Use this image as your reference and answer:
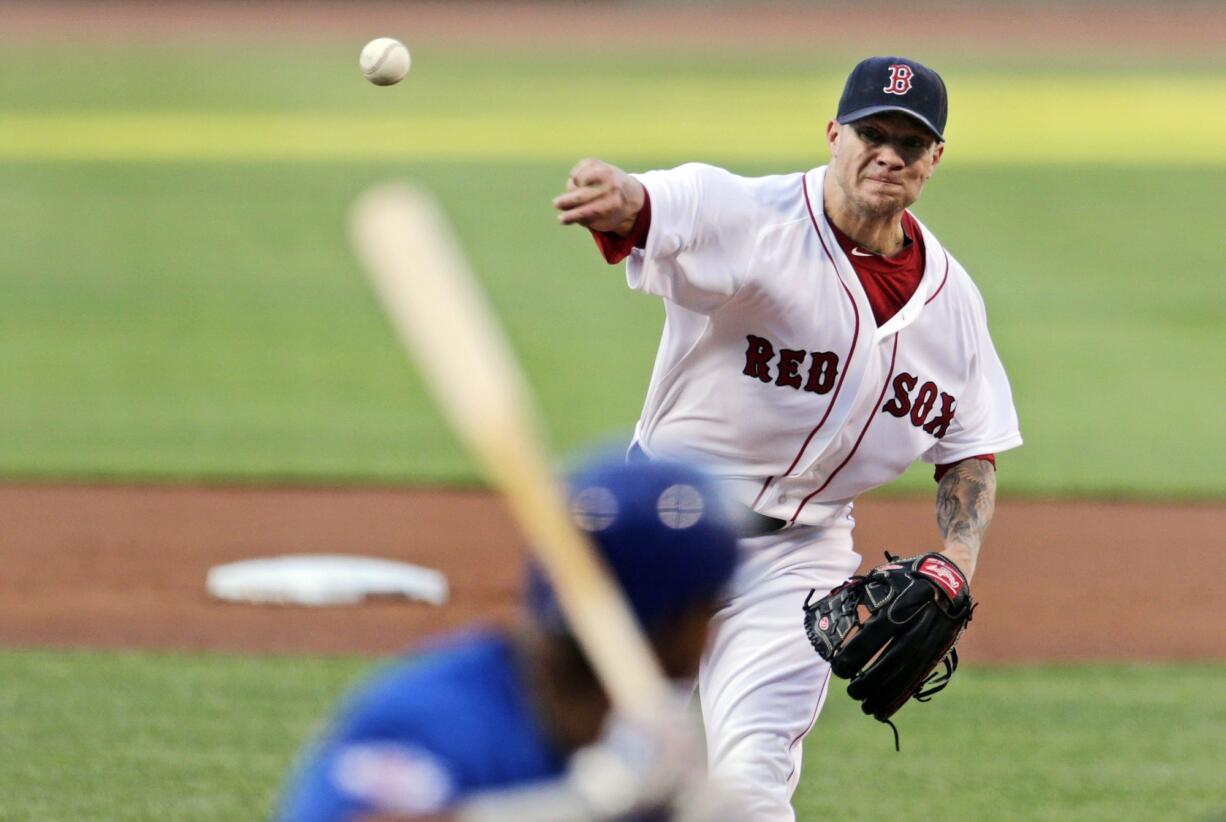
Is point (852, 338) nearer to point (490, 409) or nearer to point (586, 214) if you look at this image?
point (586, 214)

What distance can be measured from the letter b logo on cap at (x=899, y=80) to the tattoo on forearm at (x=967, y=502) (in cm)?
112

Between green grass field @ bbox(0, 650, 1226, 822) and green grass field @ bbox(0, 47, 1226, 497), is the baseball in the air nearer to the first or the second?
green grass field @ bbox(0, 650, 1226, 822)

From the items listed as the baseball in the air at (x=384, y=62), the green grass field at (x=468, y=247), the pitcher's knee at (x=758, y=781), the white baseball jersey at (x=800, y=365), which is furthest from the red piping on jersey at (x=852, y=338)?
the green grass field at (x=468, y=247)

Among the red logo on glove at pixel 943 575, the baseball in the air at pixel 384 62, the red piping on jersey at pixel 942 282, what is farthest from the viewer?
the baseball in the air at pixel 384 62

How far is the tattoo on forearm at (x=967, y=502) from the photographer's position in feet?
16.3

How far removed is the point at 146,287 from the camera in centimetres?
1591

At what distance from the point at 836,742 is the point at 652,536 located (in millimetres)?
4655

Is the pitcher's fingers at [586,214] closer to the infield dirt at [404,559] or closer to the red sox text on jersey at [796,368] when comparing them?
the red sox text on jersey at [796,368]

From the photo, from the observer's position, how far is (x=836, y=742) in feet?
22.0

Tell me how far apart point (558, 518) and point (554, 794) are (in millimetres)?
352

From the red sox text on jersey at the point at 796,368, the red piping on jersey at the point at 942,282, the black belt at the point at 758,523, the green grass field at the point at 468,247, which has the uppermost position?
the green grass field at the point at 468,247

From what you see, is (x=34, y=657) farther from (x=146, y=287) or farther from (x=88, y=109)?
(x=88, y=109)

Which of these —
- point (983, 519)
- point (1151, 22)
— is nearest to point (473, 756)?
point (983, 519)

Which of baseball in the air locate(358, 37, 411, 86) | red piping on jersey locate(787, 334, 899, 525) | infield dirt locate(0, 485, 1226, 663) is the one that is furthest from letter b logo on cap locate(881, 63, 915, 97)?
infield dirt locate(0, 485, 1226, 663)
